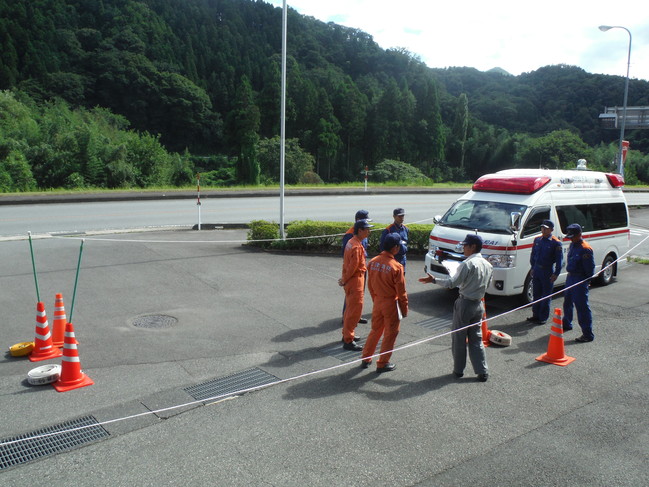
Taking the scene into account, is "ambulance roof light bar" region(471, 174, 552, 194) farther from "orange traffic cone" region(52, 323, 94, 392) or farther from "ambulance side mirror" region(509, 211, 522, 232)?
"orange traffic cone" region(52, 323, 94, 392)

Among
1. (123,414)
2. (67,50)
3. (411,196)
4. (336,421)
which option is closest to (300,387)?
→ (336,421)

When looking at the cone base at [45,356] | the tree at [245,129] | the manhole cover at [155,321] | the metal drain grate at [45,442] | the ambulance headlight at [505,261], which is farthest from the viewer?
the tree at [245,129]

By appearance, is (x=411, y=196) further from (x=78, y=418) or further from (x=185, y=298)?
(x=78, y=418)

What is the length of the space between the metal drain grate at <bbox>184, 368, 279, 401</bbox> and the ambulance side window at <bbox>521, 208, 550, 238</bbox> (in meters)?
5.78

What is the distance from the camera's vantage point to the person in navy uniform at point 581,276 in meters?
8.59

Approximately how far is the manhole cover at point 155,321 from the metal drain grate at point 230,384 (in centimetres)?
243

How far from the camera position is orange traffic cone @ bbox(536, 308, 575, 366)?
7.52 metres

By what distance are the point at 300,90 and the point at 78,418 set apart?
77966 millimetres

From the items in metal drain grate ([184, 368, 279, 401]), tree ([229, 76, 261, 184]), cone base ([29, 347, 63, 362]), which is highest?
tree ([229, 76, 261, 184])

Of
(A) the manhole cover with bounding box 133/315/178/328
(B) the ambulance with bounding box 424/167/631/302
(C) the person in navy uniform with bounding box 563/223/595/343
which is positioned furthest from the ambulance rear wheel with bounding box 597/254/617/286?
(A) the manhole cover with bounding box 133/315/178/328

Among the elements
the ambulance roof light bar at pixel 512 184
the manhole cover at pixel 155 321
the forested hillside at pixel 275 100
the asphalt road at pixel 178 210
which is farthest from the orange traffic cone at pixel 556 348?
the forested hillside at pixel 275 100

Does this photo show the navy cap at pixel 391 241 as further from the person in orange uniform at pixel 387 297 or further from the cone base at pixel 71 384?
the cone base at pixel 71 384

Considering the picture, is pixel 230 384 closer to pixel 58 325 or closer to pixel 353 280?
pixel 353 280

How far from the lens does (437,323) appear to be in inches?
369
